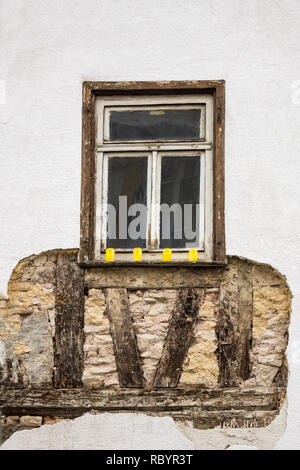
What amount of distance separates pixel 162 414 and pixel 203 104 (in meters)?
2.59

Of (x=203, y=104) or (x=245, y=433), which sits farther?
(x=203, y=104)

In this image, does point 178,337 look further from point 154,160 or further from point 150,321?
point 154,160

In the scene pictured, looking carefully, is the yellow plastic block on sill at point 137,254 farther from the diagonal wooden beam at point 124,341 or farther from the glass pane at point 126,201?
the diagonal wooden beam at point 124,341

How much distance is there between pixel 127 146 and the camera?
5.66m

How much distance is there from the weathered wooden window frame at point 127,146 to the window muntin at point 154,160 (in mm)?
25

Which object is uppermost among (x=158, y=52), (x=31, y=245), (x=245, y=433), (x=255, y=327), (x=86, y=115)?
(x=158, y=52)

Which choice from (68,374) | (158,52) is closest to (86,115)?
(158,52)

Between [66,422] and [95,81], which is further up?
[95,81]

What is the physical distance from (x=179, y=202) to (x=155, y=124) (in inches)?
28.0

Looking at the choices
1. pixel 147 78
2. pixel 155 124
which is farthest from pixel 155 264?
pixel 147 78

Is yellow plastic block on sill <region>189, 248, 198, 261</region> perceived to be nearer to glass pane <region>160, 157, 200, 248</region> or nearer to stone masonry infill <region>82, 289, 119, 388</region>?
glass pane <region>160, 157, 200, 248</region>

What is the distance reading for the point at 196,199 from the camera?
560cm

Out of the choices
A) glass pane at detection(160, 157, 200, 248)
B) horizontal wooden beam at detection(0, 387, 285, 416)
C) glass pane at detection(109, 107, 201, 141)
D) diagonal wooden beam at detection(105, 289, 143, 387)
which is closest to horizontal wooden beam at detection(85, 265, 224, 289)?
diagonal wooden beam at detection(105, 289, 143, 387)

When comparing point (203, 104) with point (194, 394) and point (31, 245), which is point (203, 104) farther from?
point (194, 394)
